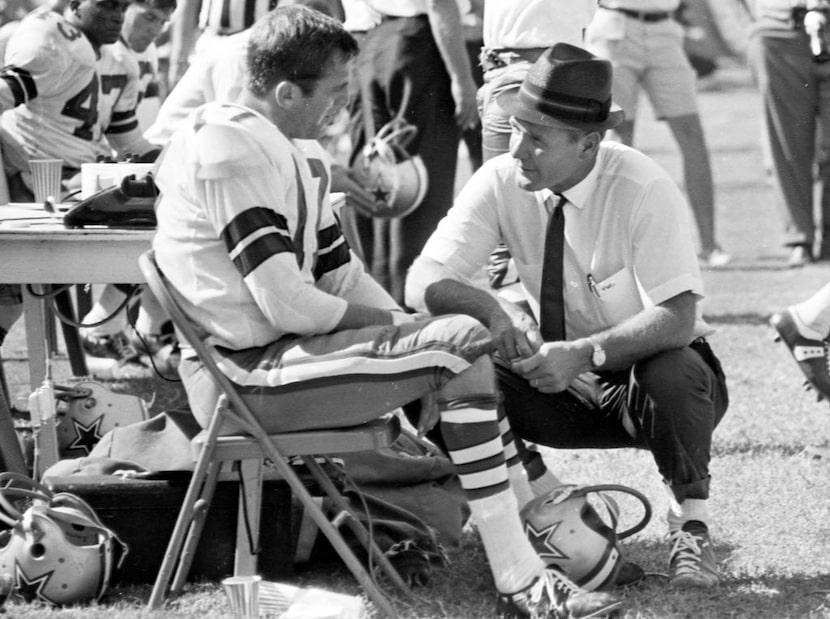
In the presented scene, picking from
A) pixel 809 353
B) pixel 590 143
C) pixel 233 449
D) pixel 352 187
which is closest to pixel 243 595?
pixel 233 449

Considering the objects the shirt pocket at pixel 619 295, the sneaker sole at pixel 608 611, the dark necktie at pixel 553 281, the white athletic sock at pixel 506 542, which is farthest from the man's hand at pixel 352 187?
the sneaker sole at pixel 608 611

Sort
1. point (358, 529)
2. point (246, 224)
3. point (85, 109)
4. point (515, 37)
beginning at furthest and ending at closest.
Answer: point (85, 109), point (515, 37), point (358, 529), point (246, 224)

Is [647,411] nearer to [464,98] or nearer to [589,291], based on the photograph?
[589,291]

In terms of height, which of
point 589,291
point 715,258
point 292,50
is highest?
point 292,50

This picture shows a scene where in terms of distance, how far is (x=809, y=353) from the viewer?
5.35m

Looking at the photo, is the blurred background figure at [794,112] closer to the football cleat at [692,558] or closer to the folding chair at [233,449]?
the football cleat at [692,558]

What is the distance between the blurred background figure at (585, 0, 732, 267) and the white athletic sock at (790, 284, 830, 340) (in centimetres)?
314

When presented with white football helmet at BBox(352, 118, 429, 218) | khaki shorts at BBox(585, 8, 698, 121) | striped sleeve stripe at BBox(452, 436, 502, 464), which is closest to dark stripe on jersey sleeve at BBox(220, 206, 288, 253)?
striped sleeve stripe at BBox(452, 436, 502, 464)

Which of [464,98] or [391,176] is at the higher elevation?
[464,98]

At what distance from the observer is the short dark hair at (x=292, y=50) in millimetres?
3725

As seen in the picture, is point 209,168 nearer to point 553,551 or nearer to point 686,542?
point 553,551

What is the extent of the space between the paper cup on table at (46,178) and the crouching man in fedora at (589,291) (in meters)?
1.61

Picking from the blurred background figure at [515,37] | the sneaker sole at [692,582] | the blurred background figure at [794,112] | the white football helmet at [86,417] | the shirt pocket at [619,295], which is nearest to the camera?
the sneaker sole at [692,582]

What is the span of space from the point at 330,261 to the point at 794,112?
19.2 feet
